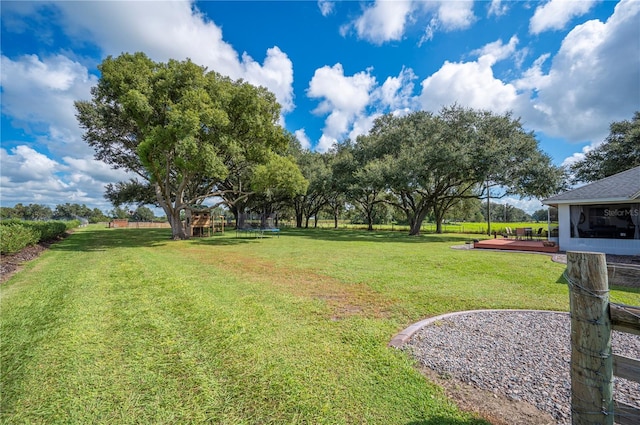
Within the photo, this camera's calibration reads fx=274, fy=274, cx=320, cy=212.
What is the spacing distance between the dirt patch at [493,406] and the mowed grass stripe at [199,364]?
5.8 inches

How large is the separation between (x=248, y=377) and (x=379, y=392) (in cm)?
123

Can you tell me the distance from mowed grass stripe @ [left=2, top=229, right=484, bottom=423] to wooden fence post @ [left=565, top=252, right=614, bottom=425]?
80cm

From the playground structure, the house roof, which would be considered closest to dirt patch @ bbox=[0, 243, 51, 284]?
the playground structure

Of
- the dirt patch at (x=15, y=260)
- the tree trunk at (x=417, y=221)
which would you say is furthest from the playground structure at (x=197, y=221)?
the tree trunk at (x=417, y=221)

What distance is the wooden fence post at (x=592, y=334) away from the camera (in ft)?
5.18

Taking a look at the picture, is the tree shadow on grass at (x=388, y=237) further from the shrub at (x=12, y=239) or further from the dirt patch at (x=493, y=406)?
the dirt patch at (x=493, y=406)

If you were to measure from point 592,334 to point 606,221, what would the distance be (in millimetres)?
15011

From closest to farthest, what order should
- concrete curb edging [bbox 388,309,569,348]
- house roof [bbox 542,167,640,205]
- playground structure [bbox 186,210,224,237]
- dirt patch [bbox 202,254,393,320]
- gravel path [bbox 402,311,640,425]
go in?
gravel path [bbox 402,311,640,425], concrete curb edging [bbox 388,309,569,348], dirt patch [bbox 202,254,393,320], house roof [bbox 542,167,640,205], playground structure [bbox 186,210,224,237]

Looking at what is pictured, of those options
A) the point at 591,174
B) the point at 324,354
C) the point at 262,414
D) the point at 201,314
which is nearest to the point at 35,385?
the point at 201,314

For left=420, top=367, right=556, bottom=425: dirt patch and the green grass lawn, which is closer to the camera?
left=420, top=367, right=556, bottom=425: dirt patch

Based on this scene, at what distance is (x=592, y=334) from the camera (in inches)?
62.8

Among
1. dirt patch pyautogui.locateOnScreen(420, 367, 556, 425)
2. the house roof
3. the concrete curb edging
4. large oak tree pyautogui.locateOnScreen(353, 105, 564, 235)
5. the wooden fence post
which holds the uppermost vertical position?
large oak tree pyautogui.locateOnScreen(353, 105, 564, 235)

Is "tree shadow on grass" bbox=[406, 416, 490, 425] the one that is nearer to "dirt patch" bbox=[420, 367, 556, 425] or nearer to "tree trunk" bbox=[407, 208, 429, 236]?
"dirt patch" bbox=[420, 367, 556, 425]

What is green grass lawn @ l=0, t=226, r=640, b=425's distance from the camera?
7.34 ft
